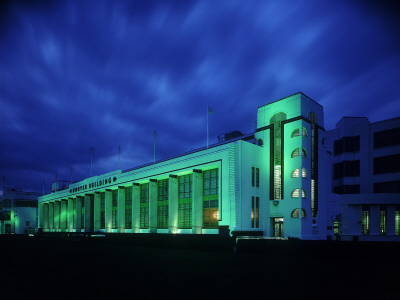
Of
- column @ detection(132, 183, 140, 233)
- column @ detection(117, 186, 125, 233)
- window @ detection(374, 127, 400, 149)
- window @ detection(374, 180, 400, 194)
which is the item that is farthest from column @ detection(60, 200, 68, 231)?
window @ detection(374, 127, 400, 149)

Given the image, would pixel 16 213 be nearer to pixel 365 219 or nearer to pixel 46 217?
pixel 46 217

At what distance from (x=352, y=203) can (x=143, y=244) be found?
106 ft

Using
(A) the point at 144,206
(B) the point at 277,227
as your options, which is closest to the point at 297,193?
(B) the point at 277,227

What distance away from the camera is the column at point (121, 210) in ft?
168

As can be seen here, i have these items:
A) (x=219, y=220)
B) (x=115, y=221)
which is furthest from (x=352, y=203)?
(x=115, y=221)

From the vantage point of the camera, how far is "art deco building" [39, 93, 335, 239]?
33812 millimetres

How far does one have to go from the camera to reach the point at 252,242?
79.9 feet

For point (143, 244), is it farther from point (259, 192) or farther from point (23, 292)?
point (23, 292)

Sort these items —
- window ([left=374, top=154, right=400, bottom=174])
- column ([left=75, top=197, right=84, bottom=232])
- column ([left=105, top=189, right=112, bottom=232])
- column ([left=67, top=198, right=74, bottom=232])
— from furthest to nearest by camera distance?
column ([left=67, top=198, right=74, bottom=232]) < column ([left=75, top=197, right=84, bottom=232]) < column ([left=105, top=189, right=112, bottom=232]) < window ([left=374, top=154, right=400, bottom=174])

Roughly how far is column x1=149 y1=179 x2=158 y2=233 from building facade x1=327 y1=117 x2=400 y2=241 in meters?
27.9

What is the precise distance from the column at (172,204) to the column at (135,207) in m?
Answer: 10.1

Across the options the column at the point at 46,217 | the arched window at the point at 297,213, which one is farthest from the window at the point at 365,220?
the column at the point at 46,217

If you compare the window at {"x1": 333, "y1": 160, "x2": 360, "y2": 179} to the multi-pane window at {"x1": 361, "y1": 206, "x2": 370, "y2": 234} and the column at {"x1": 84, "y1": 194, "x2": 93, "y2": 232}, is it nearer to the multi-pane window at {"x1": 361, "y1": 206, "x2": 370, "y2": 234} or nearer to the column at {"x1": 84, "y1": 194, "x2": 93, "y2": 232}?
the multi-pane window at {"x1": 361, "y1": 206, "x2": 370, "y2": 234}

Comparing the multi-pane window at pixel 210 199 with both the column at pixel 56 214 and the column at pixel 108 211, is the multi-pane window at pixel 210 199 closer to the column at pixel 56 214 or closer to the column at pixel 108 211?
the column at pixel 108 211
